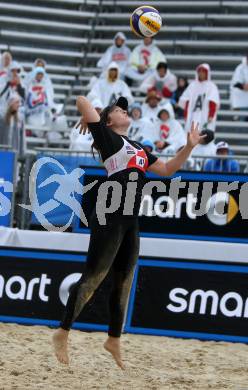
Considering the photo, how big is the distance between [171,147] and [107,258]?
7.53 m

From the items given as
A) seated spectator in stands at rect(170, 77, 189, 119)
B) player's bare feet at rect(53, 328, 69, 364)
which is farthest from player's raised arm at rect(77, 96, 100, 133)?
seated spectator in stands at rect(170, 77, 189, 119)

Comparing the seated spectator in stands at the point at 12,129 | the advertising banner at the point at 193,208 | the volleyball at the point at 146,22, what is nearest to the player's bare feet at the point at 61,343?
the volleyball at the point at 146,22

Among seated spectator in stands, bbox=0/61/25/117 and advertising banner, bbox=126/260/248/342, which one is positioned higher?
seated spectator in stands, bbox=0/61/25/117

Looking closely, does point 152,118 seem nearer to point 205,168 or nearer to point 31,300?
point 205,168

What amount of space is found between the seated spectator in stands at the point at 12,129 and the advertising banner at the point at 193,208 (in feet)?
13.7

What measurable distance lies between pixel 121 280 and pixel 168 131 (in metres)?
8.36

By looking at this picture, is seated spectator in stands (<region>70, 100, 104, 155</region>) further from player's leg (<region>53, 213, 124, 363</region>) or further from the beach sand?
player's leg (<region>53, 213, 124, 363</region>)

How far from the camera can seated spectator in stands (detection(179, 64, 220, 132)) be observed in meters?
14.9

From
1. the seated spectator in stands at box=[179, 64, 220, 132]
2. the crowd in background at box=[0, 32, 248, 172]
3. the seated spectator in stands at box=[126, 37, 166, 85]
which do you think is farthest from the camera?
the seated spectator in stands at box=[126, 37, 166, 85]

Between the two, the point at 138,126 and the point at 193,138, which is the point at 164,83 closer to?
the point at 138,126

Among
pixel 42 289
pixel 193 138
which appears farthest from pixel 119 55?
pixel 193 138

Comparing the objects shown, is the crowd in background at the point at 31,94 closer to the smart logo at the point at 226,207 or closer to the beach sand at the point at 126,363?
the smart logo at the point at 226,207

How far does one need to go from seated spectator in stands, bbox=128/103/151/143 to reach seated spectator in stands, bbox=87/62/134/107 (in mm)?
1338

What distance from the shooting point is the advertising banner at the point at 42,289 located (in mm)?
8461
